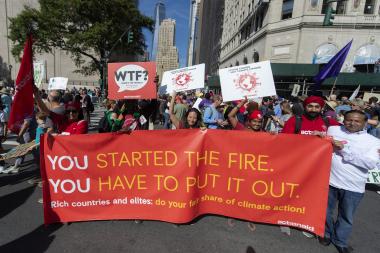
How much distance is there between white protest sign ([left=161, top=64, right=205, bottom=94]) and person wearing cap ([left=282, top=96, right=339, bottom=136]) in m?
2.05

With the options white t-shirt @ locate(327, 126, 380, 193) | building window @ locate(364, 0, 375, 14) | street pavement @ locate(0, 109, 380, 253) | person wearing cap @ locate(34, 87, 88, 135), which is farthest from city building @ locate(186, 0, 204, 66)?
white t-shirt @ locate(327, 126, 380, 193)

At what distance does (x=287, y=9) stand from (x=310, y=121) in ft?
95.7

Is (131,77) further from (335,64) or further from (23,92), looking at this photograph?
(335,64)

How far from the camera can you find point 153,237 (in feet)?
10.9

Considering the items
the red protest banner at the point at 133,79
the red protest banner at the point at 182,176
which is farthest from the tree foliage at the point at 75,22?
the red protest banner at the point at 182,176

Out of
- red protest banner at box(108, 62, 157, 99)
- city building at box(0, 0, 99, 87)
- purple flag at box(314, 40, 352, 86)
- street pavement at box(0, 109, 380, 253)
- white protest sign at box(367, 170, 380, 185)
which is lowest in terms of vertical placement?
street pavement at box(0, 109, 380, 253)

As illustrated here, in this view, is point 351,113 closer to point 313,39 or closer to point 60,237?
point 60,237

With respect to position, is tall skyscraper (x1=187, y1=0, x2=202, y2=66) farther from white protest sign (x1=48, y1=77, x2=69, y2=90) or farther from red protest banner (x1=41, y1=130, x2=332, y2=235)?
red protest banner (x1=41, y1=130, x2=332, y2=235)

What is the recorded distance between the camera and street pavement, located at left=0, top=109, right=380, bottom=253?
311 centimetres

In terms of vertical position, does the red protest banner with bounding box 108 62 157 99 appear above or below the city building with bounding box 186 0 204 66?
below

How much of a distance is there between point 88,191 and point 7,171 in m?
3.13

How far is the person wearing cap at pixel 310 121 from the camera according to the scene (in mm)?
3459

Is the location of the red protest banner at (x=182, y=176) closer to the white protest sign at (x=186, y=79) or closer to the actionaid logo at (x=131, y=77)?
the actionaid logo at (x=131, y=77)

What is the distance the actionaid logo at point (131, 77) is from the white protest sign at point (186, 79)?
670 mm
